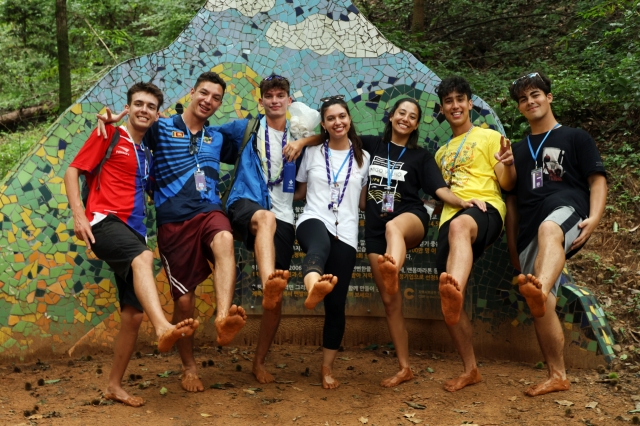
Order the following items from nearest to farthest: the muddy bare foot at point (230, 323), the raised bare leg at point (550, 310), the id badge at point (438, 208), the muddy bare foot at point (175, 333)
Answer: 1. the muddy bare foot at point (175, 333)
2. the muddy bare foot at point (230, 323)
3. the raised bare leg at point (550, 310)
4. the id badge at point (438, 208)

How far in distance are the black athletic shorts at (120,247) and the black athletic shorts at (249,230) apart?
0.71 metres

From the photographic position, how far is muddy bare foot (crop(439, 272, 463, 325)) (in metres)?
4.43

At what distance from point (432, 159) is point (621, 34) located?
5563 mm

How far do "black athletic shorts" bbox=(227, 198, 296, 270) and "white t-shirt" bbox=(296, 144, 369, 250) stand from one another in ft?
0.41

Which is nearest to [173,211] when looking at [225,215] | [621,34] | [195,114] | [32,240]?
[225,215]

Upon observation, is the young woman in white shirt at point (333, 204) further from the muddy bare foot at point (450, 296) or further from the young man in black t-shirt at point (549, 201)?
the young man in black t-shirt at point (549, 201)

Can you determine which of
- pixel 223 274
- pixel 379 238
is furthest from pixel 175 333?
pixel 379 238

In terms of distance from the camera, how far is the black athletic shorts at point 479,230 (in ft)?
16.6

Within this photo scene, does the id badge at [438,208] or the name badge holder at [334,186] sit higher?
the name badge holder at [334,186]

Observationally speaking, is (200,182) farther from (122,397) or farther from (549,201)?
(549,201)

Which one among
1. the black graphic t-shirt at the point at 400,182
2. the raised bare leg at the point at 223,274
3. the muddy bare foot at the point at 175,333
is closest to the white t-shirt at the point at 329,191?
the black graphic t-shirt at the point at 400,182

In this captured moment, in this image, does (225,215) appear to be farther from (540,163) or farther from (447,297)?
(540,163)

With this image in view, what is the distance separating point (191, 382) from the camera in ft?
16.7

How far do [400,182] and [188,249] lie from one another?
1676mm
